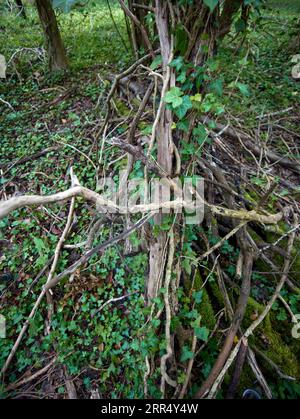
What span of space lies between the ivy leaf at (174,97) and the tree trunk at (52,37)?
359 centimetres

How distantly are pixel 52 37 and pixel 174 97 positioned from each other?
12.0 ft

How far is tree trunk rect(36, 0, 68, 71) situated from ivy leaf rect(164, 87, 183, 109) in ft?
11.8

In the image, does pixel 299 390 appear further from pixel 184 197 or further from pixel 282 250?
pixel 184 197

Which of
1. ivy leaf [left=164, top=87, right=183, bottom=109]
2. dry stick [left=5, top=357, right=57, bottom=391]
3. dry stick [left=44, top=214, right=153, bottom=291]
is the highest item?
ivy leaf [left=164, top=87, right=183, bottom=109]

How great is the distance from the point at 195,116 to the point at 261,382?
5.98 ft

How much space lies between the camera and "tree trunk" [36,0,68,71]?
4086 mm

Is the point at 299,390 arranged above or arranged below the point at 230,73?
below

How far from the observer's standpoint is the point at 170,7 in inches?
61.0

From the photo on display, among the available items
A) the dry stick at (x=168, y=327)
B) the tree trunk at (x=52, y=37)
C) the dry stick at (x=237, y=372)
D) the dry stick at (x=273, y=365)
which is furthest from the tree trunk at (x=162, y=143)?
the tree trunk at (x=52, y=37)

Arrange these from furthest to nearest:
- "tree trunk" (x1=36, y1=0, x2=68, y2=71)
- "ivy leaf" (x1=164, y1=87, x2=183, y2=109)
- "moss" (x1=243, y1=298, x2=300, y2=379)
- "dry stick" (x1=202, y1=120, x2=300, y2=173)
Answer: "tree trunk" (x1=36, y1=0, x2=68, y2=71) < "dry stick" (x1=202, y1=120, x2=300, y2=173) < "moss" (x1=243, y1=298, x2=300, y2=379) < "ivy leaf" (x1=164, y1=87, x2=183, y2=109)

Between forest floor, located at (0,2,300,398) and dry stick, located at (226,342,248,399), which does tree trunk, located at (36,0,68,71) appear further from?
dry stick, located at (226,342,248,399)

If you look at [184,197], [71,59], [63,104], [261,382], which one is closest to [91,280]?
[184,197]

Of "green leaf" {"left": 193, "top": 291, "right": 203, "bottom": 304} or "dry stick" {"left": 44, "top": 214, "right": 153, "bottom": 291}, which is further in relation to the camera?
"green leaf" {"left": 193, "top": 291, "right": 203, "bottom": 304}

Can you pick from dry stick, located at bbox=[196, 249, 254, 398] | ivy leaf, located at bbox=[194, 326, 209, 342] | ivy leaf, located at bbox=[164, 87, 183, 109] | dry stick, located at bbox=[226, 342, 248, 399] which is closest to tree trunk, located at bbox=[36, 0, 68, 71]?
ivy leaf, located at bbox=[164, 87, 183, 109]
